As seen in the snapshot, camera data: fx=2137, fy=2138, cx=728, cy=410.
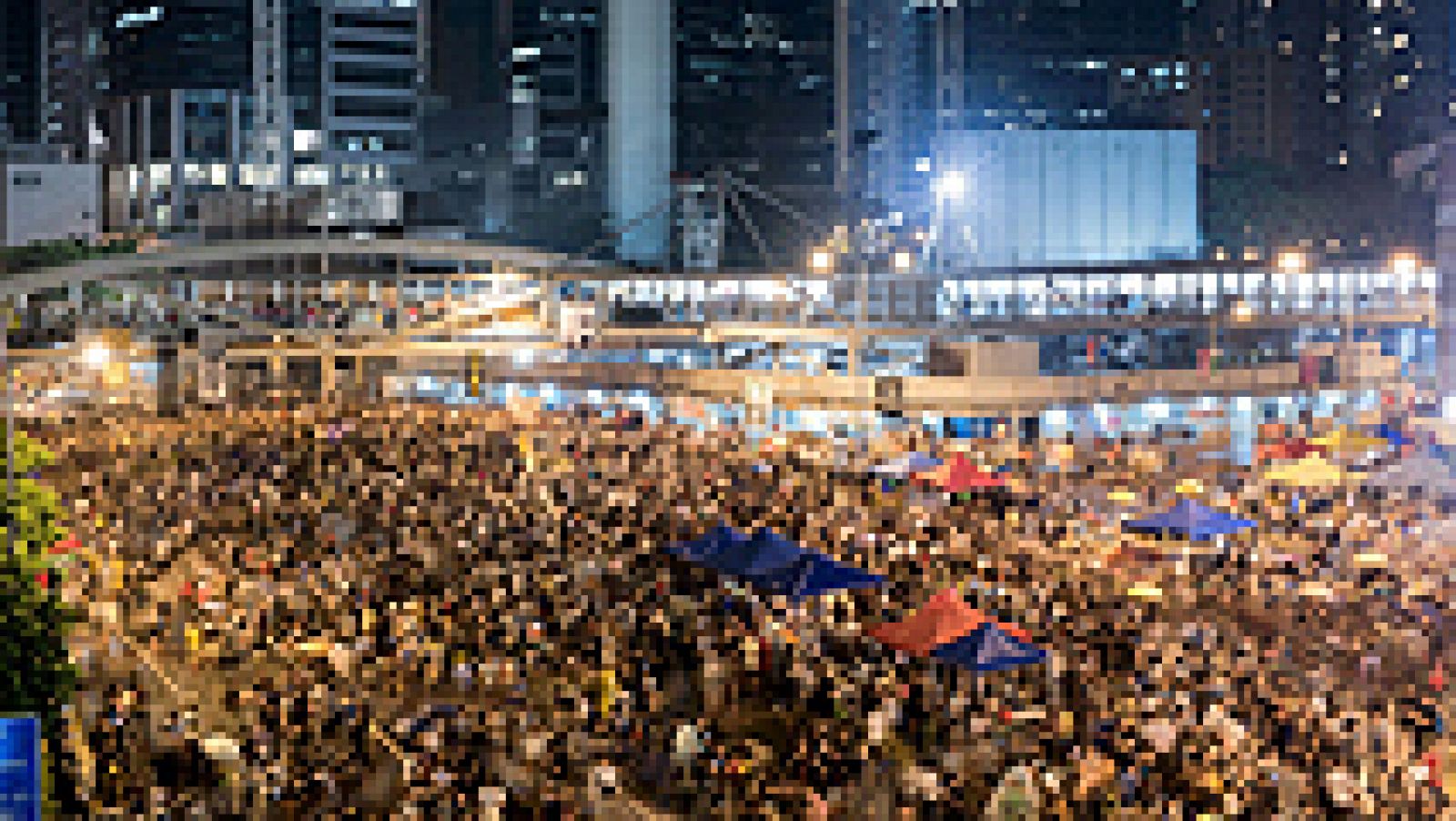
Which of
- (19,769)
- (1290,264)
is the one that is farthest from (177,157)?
(19,769)

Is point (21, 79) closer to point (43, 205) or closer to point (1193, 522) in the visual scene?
point (43, 205)

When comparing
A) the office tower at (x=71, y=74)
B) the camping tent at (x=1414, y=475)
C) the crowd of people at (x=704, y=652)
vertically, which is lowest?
the crowd of people at (x=704, y=652)

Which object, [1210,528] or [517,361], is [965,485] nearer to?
[1210,528]

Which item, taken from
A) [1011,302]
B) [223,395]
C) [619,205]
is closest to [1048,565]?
[223,395]

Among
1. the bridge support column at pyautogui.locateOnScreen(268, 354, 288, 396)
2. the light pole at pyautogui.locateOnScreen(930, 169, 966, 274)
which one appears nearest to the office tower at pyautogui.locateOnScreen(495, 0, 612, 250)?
the light pole at pyautogui.locateOnScreen(930, 169, 966, 274)

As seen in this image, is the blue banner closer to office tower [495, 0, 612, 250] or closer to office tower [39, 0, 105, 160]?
office tower [495, 0, 612, 250]

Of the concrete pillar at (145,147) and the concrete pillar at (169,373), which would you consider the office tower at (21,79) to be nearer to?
the concrete pillar at (145,147)

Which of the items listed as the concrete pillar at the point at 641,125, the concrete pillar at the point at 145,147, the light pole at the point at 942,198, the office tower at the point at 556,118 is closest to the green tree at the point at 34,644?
the light pole at the point at 942,198
